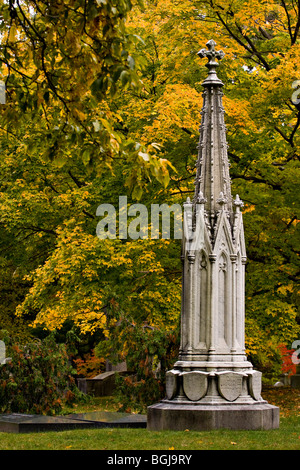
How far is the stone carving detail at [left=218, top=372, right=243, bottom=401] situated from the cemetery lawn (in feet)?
2.33

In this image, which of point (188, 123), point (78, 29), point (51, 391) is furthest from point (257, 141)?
point (78, 29)

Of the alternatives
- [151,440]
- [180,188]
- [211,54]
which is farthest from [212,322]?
[180,188]

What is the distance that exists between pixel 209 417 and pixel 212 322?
140 centimetres

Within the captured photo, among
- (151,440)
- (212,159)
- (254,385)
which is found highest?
(212,159)

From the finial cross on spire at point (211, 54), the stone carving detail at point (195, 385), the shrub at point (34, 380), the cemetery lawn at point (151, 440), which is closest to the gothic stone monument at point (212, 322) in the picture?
the stone carving detail at point (195, 385)

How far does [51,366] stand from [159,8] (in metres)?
10.1

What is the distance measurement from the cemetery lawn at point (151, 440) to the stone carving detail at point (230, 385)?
709mm

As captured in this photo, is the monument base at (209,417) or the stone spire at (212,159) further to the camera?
the stone spire at (212,159)

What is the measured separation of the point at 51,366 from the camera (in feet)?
45.9

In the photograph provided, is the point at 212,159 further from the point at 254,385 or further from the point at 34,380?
the point at 34,380

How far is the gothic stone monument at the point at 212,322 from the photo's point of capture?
997cm

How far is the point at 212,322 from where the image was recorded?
10.5 m

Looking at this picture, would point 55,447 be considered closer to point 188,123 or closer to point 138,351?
point 138,351

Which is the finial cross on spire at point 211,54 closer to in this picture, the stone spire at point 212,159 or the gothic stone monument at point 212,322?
the stone spire at point 212,159
